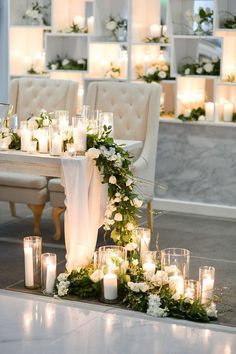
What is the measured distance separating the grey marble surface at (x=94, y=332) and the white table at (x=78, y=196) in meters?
0.40

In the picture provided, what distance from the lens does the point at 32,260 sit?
198 inches

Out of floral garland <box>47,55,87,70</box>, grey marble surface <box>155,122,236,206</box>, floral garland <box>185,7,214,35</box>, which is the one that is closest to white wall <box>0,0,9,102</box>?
floral garland <box>47,55,87,70</box>

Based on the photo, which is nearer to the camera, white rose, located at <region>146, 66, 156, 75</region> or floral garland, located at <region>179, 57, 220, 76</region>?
floral garland, located at <region>179, 57, 220, 76</region>

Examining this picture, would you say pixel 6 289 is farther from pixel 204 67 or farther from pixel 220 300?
pixel 204 67

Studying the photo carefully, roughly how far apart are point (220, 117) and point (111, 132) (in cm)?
190

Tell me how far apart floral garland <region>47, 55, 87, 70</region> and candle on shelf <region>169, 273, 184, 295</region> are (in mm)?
3356

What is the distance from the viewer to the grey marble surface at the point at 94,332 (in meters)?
4.11

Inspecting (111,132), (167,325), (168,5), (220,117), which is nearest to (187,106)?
(220,117)

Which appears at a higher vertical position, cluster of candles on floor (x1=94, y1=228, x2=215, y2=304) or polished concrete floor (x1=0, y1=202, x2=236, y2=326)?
cluster of candles on floor (x1=94, y1=228, x2=215, y2=304)

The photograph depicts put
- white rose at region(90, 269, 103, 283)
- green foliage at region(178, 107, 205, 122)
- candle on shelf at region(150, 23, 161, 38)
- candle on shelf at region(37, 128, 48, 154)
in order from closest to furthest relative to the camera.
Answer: white rose at region(90, 269, 103, 283)
candle on shelf at region(37, 128, 48, 154)
green foliage at region(178, 107, 205, 122)
candle on shelf at region(150, 23, 161, 38)

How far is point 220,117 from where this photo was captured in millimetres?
7230

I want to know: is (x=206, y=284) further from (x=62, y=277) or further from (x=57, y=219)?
(x=57, y=219)

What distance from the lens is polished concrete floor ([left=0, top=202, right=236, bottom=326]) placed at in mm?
5203

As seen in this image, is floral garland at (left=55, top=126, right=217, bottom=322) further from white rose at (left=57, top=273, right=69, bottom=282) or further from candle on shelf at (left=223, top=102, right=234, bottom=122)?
candle on shelf at (left=223, top=102, right=234, bottom=122)
